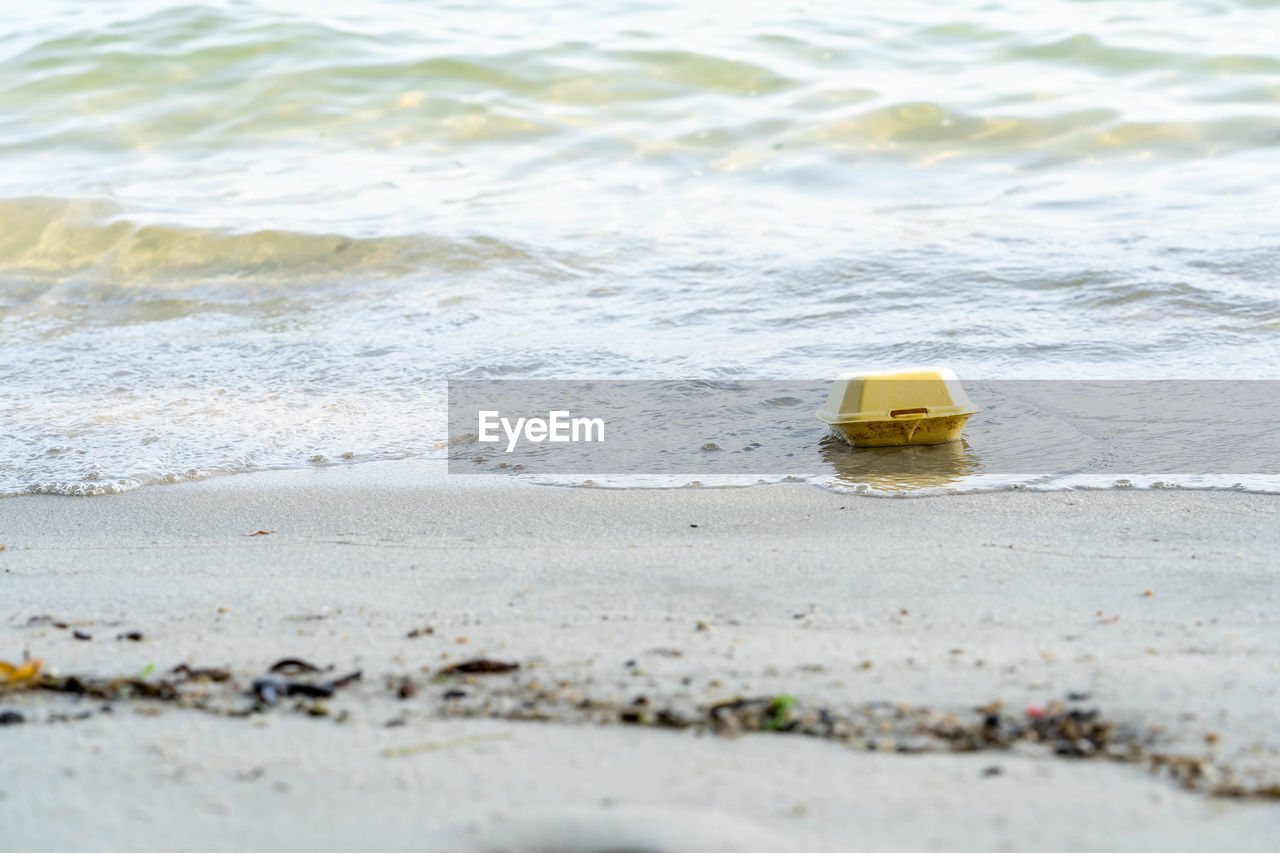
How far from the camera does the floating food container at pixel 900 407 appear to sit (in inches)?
138

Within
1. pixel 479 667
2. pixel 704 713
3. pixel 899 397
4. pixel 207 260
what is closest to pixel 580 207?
pixel 207 260

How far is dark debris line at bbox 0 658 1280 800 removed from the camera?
1561mm

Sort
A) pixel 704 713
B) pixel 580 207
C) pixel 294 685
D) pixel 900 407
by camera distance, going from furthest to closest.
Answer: pixel 580 207 < pixel 900 407 < pixel 294 685 < pixel 704 713

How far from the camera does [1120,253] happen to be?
609 cm

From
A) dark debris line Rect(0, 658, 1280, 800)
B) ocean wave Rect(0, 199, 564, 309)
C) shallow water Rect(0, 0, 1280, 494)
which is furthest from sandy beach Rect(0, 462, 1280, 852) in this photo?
ocean wave Rect(0, 199, 564, 309)

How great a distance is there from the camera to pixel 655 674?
1.87 m

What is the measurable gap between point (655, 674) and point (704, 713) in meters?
0.17

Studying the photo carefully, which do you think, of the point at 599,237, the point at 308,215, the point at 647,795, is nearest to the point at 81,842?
the point at 647,795

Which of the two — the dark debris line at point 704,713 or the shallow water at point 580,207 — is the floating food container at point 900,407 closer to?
the shallow water at point 580,207

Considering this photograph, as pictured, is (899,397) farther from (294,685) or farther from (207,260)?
(207,260)

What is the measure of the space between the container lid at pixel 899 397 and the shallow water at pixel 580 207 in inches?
14.7

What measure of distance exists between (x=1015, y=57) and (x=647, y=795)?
11046mm

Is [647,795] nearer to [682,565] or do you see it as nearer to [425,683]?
[425,683]

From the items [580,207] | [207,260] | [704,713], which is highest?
[580,207]
